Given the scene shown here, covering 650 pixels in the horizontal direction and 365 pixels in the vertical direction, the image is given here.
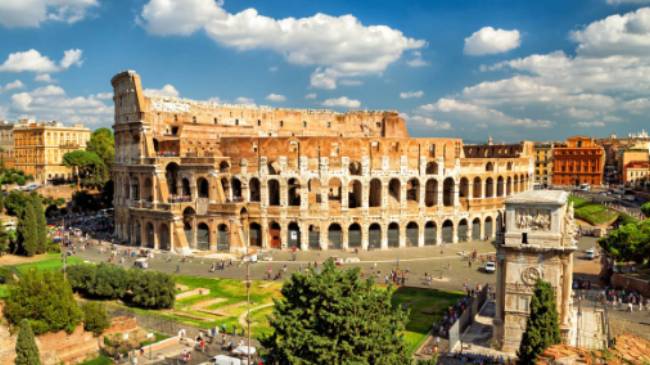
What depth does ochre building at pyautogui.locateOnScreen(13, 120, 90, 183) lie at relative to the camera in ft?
359

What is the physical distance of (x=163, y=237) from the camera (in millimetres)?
58906

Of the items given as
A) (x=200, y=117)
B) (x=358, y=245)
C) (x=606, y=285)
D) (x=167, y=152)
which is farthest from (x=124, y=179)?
(x=606, y=285)

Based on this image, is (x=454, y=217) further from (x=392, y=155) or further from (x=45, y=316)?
(x=45, y=316)

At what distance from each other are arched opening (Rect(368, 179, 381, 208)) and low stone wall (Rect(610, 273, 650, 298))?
25413 mm

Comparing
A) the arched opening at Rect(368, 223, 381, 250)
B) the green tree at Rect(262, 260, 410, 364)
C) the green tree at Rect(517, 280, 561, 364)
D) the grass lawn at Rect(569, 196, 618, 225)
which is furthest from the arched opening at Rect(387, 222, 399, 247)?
the green tree at Rect(262, 260, 410, 364)

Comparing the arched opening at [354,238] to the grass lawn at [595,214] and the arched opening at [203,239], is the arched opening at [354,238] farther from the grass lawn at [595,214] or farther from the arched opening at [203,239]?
the grass lawn at [595,214]

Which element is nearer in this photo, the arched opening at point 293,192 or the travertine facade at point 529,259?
the travertine facade at point 529,259

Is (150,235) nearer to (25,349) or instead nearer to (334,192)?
(334,192)

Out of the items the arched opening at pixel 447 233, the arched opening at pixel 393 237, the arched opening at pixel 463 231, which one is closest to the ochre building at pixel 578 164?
the arched opening at pixel 463 231

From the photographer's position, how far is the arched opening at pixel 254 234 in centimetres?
5794

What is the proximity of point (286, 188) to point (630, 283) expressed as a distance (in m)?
33.7

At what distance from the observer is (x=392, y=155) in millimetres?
59531

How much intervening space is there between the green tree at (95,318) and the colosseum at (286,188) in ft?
83.4

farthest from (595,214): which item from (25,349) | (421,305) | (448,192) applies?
(25,349)
